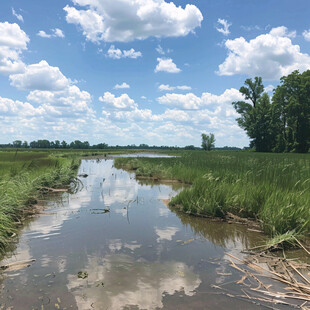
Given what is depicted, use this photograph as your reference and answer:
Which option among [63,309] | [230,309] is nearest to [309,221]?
[230,309]

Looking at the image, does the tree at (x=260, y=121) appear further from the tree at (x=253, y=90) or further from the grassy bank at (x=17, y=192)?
the grassy bank at (x=17, y=192)

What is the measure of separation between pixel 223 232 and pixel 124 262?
11.6 ft

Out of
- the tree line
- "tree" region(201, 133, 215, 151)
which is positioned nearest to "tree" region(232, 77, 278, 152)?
the tree line

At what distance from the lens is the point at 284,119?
57.4 metres

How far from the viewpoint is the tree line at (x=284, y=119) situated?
168ft

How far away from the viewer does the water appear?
156 inches

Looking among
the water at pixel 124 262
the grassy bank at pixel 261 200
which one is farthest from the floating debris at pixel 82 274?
the grassy bank at pixel 261 200

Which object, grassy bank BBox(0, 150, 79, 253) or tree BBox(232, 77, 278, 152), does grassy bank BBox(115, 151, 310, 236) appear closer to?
grassy bank BBox(0, 150, 79, 253)

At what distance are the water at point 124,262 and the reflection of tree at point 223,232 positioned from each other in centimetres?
3

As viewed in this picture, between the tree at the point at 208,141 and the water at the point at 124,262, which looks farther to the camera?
the tree at the point at 208,141

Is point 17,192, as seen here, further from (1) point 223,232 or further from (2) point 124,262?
(1) point 223,232

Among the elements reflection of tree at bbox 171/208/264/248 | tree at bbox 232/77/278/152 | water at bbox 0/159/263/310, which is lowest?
water at bbox 0/159/263/310

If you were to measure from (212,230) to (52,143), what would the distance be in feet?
560

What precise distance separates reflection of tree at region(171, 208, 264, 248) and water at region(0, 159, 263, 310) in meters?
0.03
